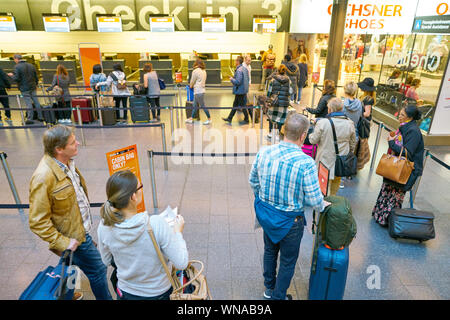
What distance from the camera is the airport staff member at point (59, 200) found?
235 centimetres

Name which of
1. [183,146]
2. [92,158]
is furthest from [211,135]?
[92,158]

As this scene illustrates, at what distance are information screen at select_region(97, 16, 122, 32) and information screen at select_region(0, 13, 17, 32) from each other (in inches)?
159

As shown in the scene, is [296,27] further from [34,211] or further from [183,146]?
[34,211]

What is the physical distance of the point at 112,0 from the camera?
15.6 meters

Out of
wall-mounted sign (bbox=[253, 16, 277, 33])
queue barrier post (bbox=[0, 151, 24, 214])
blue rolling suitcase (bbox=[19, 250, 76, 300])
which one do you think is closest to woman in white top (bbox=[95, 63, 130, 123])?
queue barrier post (bbox=[0, 151, 24, 214])

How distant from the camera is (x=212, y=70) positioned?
15625 millimetres

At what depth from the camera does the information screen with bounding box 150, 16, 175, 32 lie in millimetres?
15063

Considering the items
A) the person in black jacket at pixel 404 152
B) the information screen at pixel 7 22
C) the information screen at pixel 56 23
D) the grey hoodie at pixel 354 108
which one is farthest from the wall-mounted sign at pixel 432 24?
the information screen at pixel 7 22

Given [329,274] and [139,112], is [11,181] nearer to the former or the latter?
[329,274]

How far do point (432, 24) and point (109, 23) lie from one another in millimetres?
13520

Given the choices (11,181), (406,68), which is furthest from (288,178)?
(406,68)

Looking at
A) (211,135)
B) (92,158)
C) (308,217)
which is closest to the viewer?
(308,217)

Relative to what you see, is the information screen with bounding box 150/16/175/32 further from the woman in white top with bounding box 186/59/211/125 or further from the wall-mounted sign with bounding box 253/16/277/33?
the woman in white top with bounding box 186/59/211/125
